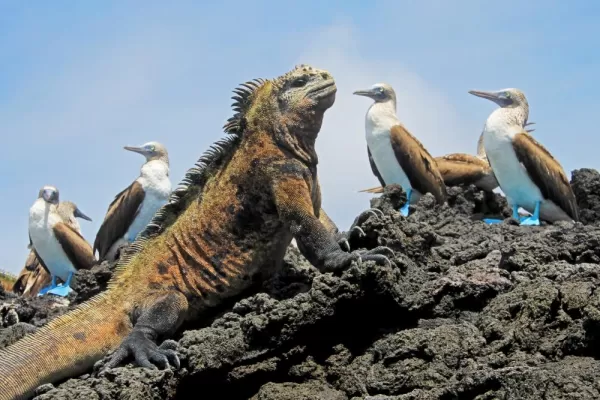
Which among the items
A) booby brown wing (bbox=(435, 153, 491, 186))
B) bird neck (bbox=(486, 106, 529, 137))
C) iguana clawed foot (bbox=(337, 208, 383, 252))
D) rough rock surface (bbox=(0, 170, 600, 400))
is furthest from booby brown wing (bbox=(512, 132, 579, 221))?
iguana clawed foot (bbox=(337, 208, 383, 252))

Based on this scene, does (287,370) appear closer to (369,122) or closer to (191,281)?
(191,281)

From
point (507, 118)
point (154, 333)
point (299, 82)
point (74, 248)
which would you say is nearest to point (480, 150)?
point (507, 118)

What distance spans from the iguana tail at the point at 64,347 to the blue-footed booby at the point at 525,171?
7093 millimetres

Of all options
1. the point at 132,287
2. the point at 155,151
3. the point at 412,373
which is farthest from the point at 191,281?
the point at 155,151

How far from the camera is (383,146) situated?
1478 centimetres

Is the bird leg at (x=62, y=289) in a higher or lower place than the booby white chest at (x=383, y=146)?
lower

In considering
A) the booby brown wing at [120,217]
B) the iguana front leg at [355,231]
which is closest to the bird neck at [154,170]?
the booby brown wing at [120,217]

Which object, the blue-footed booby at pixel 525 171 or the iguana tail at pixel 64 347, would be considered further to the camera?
the blue-footed booby at pixel 525 171

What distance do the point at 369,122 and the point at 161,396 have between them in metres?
9.41

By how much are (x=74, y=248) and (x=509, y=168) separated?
705 cm

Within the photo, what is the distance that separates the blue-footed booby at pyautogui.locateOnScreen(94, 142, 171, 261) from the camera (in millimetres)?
15172

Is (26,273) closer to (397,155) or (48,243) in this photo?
(48,243)

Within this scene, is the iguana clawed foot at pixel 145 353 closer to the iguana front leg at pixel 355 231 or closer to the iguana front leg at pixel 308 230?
the iguana front leg at pixel 308 230

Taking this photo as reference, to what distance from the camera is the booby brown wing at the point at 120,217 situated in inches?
599
